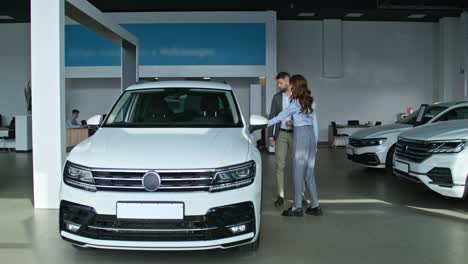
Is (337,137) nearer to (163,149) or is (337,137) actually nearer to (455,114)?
(455,114)

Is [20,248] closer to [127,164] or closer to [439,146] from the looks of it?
[127,164]

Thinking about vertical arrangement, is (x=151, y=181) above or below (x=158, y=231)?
above

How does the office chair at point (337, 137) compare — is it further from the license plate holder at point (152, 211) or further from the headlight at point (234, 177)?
the license plate holder at point (152, 211)

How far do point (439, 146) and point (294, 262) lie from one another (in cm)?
282

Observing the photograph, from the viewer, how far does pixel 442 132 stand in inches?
223

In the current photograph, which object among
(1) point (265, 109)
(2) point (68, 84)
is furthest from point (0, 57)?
(1) point (265, 109)

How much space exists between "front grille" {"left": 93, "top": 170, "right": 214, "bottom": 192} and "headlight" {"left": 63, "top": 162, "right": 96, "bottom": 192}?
0.09 meters

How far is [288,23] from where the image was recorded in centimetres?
1627

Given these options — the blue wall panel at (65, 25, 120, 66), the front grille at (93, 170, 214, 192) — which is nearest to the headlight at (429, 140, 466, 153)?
the front grille at (93, 170, 214, 192)

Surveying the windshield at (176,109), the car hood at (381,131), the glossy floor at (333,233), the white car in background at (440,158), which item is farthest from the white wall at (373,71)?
the windshield at (176,109)

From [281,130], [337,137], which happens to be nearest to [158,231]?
[281,130]

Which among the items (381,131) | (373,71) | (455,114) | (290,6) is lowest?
(381,131)

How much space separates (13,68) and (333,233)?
14.7 m

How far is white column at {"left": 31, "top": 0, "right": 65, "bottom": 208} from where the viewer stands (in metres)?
5.64
